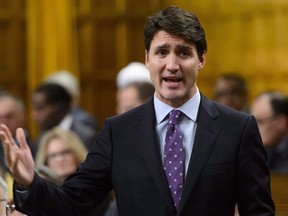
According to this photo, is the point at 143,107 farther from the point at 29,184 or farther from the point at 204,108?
the point at 29,184

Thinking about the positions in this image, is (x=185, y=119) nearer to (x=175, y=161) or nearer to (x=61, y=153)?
(x=175, y=161)

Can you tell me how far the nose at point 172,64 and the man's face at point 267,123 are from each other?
135 inches

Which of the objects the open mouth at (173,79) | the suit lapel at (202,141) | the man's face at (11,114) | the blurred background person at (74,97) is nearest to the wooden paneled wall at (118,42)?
the blurred background person at (74,97)

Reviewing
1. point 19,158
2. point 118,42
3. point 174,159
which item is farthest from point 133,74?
point 19,158

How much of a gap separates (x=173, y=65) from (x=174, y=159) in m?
0.32

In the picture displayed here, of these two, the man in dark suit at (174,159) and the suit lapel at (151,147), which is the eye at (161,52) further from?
the suit lapel at (151,147)

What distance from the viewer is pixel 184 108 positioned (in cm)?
390

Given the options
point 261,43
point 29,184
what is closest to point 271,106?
point 261,43

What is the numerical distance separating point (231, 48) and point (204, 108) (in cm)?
630

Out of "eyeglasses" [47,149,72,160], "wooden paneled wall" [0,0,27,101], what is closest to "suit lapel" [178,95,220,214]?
"eyeglasses" [47,149,72,160]

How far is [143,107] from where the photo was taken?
13.1 feet

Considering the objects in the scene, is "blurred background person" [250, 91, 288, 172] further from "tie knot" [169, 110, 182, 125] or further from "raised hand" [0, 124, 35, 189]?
"raised hand" [0, 124, 35, 189]

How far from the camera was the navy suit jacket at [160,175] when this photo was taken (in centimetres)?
379

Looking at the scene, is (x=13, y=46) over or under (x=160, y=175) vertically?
under
